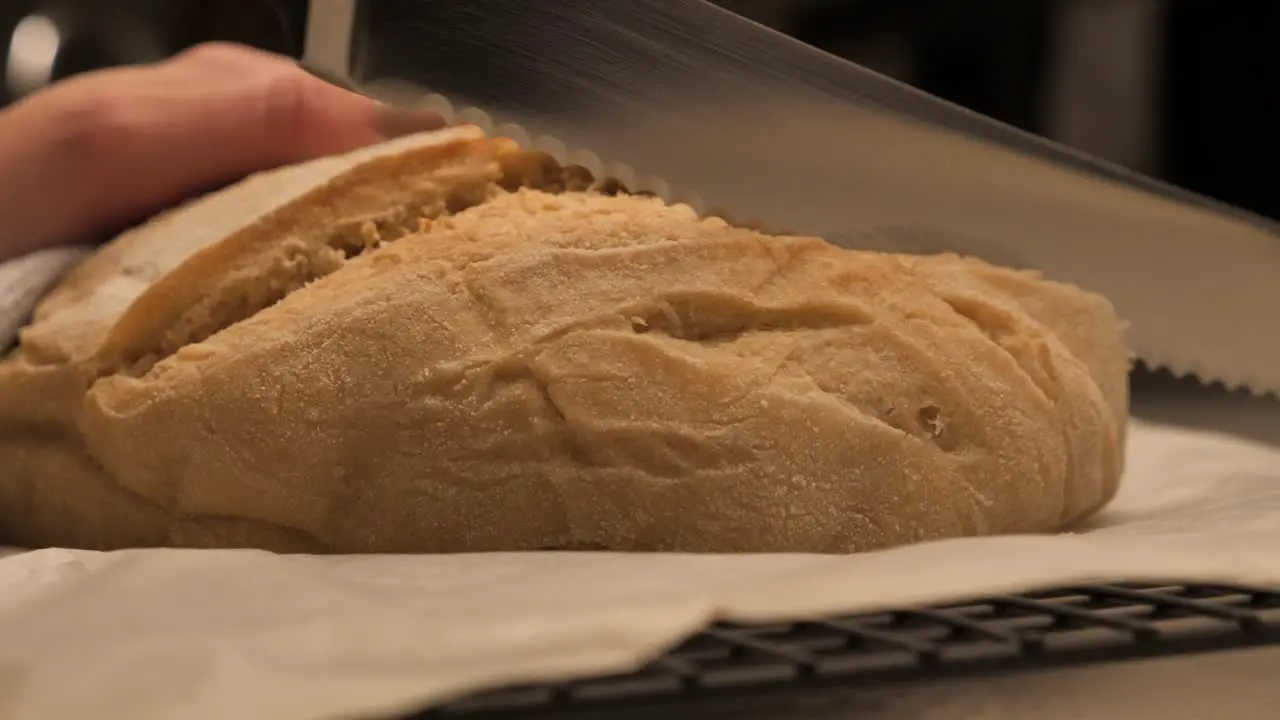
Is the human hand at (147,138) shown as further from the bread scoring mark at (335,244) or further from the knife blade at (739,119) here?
the knife blade at (739,119)

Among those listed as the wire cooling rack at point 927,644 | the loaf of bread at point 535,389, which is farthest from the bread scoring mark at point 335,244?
the wire cooling rack at point 927,644

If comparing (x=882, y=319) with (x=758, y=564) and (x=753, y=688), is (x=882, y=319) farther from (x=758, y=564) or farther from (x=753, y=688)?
(x=753, y=688)

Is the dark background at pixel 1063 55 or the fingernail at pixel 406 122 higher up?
the dark background at pixel 1063 55

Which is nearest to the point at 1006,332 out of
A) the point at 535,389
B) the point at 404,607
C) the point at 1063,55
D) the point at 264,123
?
the point at 535,389

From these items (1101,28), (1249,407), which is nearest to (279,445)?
(1249,407)

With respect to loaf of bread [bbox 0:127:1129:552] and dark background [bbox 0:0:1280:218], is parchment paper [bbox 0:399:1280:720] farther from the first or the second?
dark background [bbox 0:0:1280:218]
